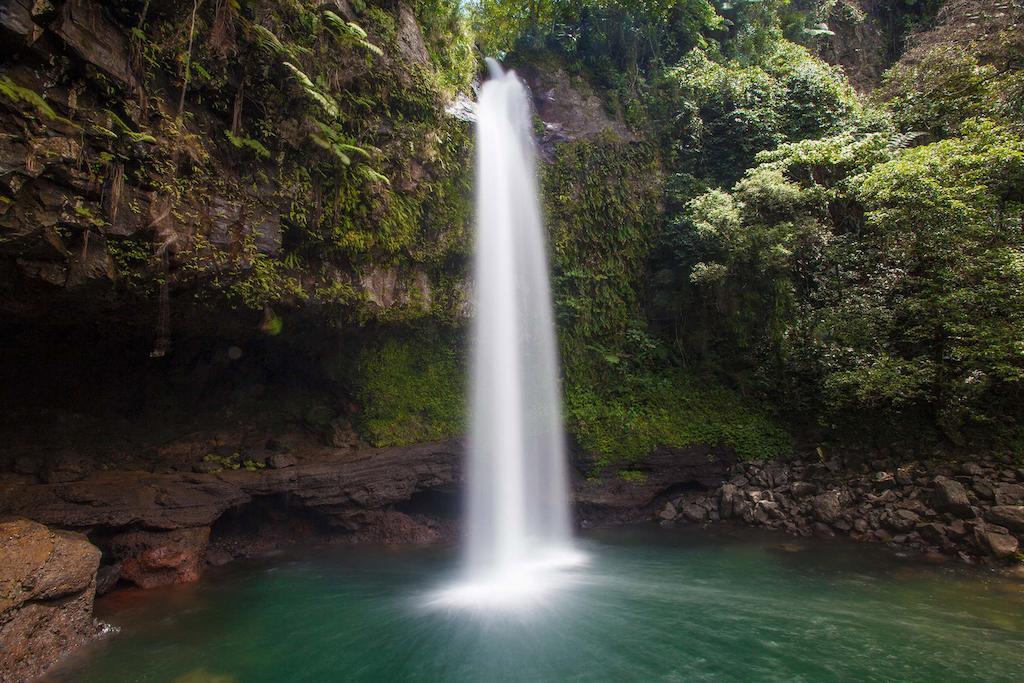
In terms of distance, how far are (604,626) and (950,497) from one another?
673cm

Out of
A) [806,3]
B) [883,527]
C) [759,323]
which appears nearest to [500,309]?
[759,323]

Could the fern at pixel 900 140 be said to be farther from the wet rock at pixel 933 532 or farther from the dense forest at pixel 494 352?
the wet rock at pixel 933 532

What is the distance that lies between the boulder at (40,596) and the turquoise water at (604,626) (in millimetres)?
339

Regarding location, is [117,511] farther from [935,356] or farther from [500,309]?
[935,356]

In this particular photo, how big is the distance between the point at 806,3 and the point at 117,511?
2504 centimetres

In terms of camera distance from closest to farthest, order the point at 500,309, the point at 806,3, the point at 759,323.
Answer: the point at 500,309 < the point at 759,323 < the point at 806,3

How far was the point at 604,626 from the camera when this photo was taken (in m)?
6.62

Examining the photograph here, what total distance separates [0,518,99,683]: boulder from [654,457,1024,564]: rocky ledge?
9.97m

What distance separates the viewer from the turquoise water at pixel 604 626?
5.53 meters

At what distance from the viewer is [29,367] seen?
29.1 ft

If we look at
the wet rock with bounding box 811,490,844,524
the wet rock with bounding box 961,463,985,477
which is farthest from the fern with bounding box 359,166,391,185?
the wet rock with bounding box 961,463,985,477

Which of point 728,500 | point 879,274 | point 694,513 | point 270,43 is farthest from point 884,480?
point 270,43

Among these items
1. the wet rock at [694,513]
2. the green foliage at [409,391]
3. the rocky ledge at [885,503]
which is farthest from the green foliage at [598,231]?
the rocky ledge at [885,503]

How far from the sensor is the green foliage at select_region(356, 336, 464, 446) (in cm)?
1089
